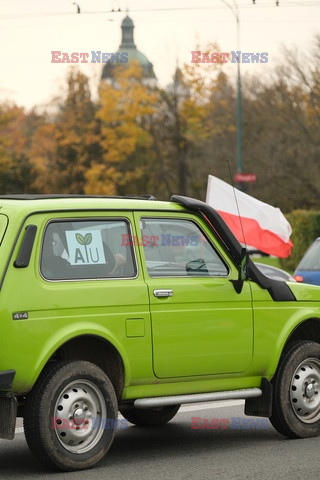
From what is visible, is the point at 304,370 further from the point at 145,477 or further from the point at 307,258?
the point at 307,258

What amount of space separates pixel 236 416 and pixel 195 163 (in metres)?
43.4

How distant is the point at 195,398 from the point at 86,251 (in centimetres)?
126

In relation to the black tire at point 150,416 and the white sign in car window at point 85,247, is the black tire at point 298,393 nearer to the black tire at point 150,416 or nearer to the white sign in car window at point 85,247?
the black tire at point 150,416

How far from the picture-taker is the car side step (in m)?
8.00

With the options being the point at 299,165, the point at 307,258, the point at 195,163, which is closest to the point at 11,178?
the point at 195,163

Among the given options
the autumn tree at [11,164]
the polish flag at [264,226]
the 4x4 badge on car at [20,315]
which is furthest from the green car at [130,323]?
the autumn tree at [11,164]

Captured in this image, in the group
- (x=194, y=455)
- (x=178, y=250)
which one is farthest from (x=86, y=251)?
(x=194, y=455)

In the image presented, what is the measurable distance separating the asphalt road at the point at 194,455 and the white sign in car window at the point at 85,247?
133 cm

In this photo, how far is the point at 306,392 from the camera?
29.5 feet

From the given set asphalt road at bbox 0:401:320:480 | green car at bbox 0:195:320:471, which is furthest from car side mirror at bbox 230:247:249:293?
asphalt road at bbox 0:401:320:480

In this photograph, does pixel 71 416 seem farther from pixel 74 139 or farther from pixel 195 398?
pixel 74 139

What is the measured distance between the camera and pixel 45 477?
7348 mm

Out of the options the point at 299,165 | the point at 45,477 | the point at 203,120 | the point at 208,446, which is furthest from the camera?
the point at 203,120

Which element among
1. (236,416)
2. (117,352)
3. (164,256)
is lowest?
(236,416)
